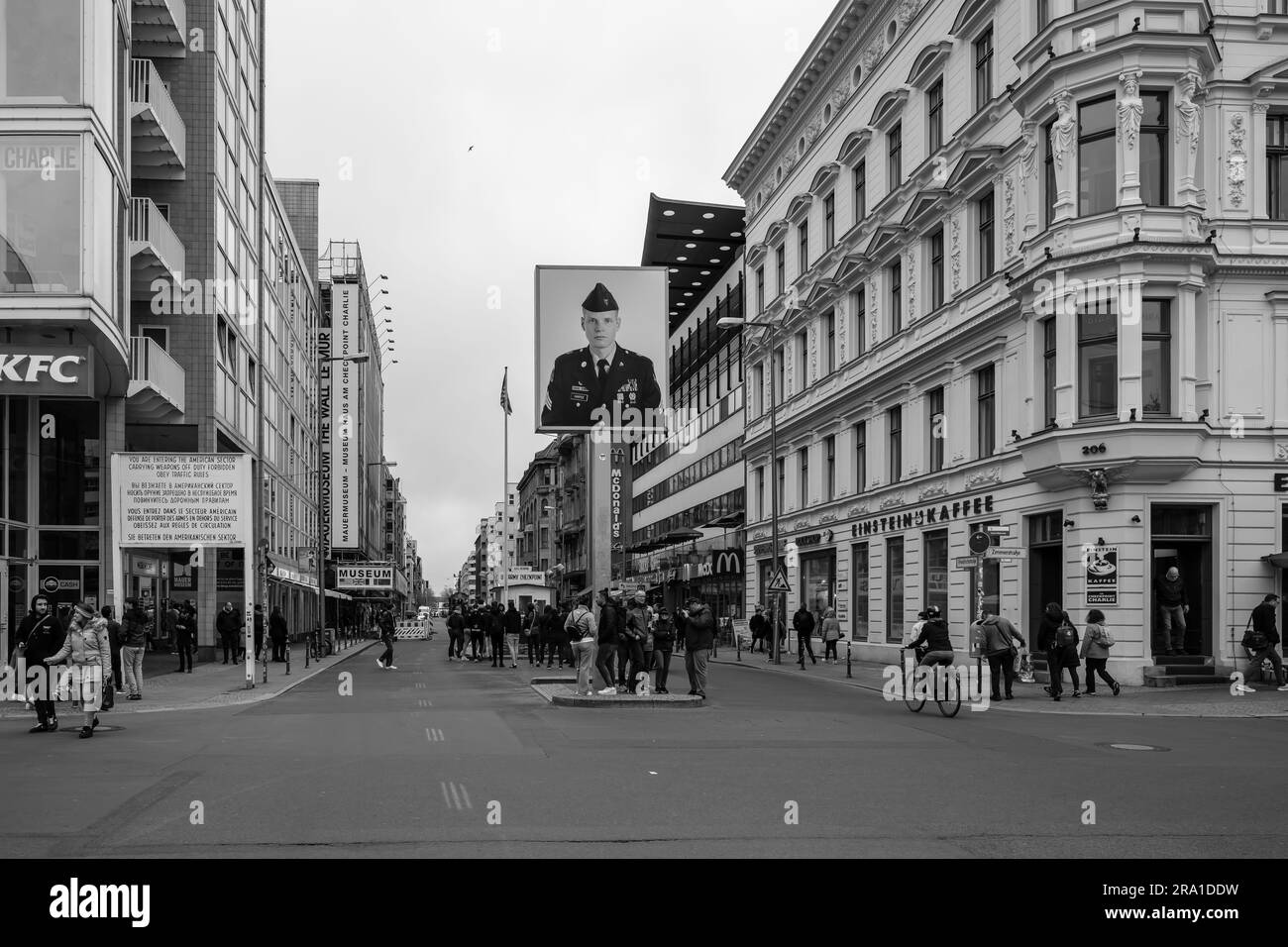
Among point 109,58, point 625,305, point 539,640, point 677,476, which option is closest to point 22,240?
point 109,58

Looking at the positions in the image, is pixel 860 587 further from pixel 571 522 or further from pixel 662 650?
pixel 571 522

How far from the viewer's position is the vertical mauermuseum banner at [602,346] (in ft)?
75.9

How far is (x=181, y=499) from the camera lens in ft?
76.5

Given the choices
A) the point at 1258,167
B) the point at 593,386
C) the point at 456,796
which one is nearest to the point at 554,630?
the point at 593,386

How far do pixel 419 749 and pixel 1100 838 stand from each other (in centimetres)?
789

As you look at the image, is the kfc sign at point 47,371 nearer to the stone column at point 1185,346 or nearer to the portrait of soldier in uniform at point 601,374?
the portrait of soldier in uniform at point 601,374

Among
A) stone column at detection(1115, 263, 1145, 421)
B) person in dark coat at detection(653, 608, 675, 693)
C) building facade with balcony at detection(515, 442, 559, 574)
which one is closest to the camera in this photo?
person in dark coat at detection(653, 608, 675, 693)

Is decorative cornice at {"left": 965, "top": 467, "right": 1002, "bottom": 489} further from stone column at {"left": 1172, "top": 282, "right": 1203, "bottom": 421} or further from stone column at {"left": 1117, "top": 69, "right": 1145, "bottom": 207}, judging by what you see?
stone column at {"left": 1117, "top": 69, "right": 1145, "bottom": 207}

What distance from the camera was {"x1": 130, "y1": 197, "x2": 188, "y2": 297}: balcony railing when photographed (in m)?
30.0

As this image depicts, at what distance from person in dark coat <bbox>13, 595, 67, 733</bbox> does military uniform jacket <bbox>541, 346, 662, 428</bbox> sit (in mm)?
9266

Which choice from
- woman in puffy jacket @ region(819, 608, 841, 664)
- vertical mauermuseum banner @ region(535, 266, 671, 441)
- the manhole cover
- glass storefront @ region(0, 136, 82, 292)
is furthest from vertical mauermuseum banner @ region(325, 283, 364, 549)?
the manhole cover

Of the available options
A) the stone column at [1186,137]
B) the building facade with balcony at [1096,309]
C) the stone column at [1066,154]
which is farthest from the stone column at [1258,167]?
the stone column at [1066,154]

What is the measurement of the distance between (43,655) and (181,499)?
692cm

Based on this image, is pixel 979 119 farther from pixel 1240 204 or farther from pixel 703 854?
pixel 703 854
